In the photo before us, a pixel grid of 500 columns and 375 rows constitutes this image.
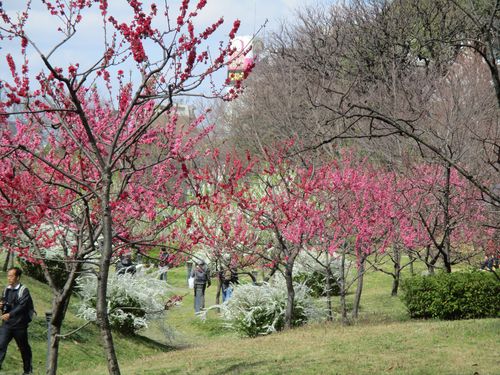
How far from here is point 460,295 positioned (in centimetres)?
1309

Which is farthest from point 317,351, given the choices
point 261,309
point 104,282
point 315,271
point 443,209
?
point 315,271

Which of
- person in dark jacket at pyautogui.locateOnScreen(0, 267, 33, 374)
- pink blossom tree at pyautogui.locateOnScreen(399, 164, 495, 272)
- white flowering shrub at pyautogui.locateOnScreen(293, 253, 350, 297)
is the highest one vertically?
pink blossom tree at pyautogui.locateOnScreen(399, 164, 495, 272)

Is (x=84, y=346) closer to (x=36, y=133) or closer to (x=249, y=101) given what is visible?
(x=36, y=133)

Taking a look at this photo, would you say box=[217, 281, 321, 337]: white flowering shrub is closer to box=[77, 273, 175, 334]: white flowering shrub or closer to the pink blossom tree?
box=[77, 273, 175, 334]: white flowering shrub

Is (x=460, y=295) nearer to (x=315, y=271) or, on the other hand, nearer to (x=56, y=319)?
(x=315, y=271)

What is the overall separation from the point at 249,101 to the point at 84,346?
23.1 meters

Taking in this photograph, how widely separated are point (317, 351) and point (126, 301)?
596cm

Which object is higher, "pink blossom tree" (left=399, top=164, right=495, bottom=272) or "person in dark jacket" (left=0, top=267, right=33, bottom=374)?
"pink blossom tree" (left=399, top=164, right=495, bottom=272)

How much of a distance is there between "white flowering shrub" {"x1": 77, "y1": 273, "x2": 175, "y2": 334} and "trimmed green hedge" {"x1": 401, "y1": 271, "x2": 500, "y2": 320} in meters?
5.37

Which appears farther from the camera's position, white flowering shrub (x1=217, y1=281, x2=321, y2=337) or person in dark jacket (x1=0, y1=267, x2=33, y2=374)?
white flowering shrub (x1=217, y1=281, x2=321, y2=337)

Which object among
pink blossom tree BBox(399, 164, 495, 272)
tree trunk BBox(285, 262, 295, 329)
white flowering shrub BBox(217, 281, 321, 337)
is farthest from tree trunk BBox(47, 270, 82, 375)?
pink blossom tree BBox(399, 164, 495, 272)

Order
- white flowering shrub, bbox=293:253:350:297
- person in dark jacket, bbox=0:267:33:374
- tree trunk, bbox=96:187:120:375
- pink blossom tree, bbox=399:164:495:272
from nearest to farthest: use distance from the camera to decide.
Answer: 1. tree trunk, bbox=96:187:120:375
2. person in dark jacket, bbox=0:267:33:374
3. pink blossom tree, bbox=399:164:495:272
4. white flowering shrub, bbox=293:253:350:297

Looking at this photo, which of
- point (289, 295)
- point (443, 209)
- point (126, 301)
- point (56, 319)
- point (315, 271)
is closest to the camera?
point (56, 319)

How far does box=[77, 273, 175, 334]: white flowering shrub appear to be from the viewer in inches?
575
